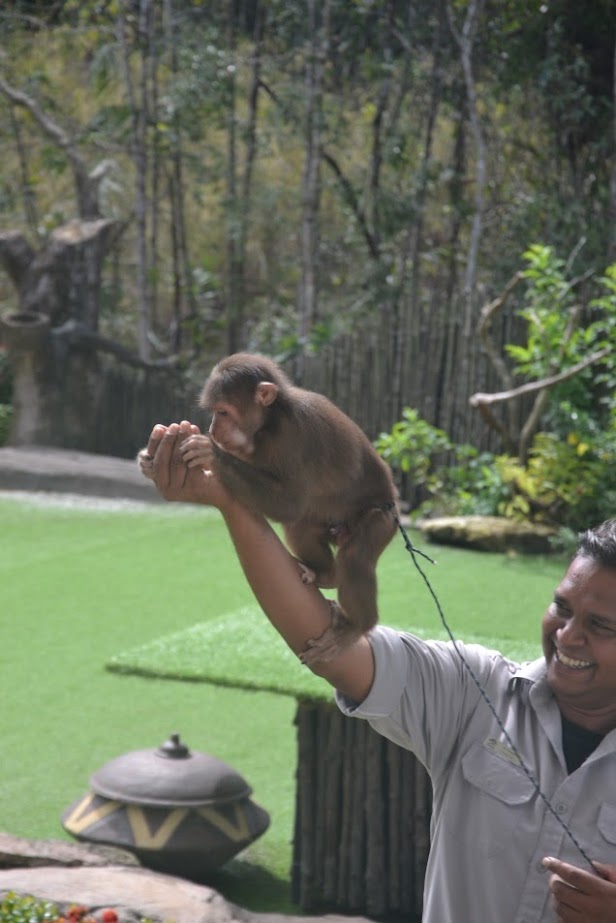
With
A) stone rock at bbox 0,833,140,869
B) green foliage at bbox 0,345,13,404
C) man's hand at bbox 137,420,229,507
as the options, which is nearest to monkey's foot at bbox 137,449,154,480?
man's hand at bbox 137,420,229,507

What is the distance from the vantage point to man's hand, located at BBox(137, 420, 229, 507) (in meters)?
1.70

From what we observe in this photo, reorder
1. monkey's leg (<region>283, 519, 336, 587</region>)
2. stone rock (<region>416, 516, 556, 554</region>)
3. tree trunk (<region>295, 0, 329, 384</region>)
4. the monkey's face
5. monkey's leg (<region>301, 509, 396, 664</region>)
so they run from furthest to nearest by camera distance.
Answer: tree trunk (<region>295, 0, 329, 384</region>) → stone rock (<region>416, 516, 556, 554</region>) → monkey's leg (<region>283, 519, 336, 587</region>) → the monkey's face → monkey's leg (<region>301, 509, 396, 664</region>)

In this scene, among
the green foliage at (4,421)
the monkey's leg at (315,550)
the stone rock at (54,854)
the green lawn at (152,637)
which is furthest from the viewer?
the green foliage at (4,421)

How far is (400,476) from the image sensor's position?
9.91 m

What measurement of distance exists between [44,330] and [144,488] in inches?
99.2

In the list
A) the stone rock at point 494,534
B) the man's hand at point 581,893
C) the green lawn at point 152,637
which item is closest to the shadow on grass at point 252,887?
the green lawn at point 152,637

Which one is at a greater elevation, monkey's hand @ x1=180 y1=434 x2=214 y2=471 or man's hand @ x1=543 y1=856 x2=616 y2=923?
monkey's hand @ x1=180 y1=434 x2=214 y2=471

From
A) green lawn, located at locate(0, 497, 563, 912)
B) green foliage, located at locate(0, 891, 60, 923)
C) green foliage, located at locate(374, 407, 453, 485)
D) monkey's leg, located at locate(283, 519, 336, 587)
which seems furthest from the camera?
green foliage, located at locate(374, 407, 453, 485)

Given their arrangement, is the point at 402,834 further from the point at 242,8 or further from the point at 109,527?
the point at 242,8

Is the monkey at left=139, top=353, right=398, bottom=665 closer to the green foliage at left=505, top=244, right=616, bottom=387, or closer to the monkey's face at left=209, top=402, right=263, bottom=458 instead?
the monkey's face at left=209, top=402, right=263, bottom=458

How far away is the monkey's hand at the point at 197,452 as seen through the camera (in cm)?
172

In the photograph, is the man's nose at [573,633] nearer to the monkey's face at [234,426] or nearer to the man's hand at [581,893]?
the man's hand at [581,893]

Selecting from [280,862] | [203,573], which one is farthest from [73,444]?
[280,862]

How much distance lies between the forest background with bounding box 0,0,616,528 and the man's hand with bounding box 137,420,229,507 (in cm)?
655
